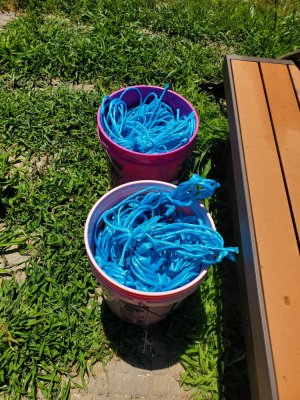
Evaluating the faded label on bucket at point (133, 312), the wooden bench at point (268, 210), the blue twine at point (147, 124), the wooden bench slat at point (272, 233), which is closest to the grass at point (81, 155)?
the faded label on bucket at point (133, 312)

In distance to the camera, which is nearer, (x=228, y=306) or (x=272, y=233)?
(x=272, y=233)

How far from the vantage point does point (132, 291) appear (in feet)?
5.20

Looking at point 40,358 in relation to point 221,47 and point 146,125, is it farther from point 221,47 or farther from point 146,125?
point 221,47

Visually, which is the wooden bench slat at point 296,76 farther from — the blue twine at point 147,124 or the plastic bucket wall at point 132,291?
the plastic bucket wall at point 132,291

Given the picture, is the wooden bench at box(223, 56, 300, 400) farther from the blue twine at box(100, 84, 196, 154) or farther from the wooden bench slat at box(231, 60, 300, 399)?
the blue twine at box(100, 84, 196, 154)

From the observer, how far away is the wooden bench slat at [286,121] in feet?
5.94

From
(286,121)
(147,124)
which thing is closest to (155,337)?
(147,124)

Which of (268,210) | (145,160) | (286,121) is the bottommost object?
(145,160)

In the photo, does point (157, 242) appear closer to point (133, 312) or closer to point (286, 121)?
point (133, 312)

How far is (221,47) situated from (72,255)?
254 cm

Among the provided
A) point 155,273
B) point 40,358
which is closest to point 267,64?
point 155,273

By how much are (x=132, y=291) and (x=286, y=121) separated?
122 cm

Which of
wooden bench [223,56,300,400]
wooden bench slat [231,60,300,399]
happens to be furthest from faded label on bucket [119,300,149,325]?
wooden bench slat [231,60,300,399]

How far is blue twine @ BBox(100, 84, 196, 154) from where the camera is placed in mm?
2123
